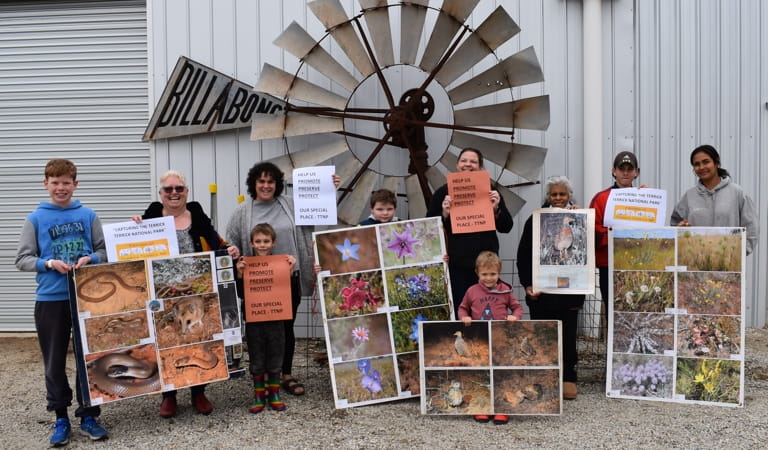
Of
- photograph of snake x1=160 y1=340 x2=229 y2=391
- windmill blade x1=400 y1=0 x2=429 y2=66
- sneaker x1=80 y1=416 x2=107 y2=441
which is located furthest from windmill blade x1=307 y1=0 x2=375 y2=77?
sneaker x1=80 y1=416 x2=107 y2=441

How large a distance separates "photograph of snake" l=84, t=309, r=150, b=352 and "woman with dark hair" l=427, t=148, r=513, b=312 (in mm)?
1771

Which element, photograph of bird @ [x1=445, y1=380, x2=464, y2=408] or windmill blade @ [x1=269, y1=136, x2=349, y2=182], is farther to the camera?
windmill blade @ [x1=269, y1=136, x2=349, y2=182]

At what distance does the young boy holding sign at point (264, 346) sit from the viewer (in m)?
3.32

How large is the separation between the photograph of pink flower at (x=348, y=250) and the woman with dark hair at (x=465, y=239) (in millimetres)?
458

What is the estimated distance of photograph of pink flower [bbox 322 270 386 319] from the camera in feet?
11.0

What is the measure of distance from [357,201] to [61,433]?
94.9 inches

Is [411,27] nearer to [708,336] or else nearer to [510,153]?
[510,153]

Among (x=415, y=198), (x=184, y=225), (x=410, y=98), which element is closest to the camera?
(x=184, y=225)

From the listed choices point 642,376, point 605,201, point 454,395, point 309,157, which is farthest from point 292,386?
point 605,201

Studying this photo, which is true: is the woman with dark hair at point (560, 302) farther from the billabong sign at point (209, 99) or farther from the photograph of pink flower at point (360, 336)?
the billabong sign at point (209, 99)

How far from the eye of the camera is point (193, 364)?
3.12 metres

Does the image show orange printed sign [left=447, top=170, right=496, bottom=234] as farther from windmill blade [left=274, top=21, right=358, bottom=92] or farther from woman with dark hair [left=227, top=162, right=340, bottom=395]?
windmill blade [left=274, top=21, right=358, bottom=92]

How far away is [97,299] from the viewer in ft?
9.67

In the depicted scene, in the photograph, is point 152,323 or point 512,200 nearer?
point 152,323
